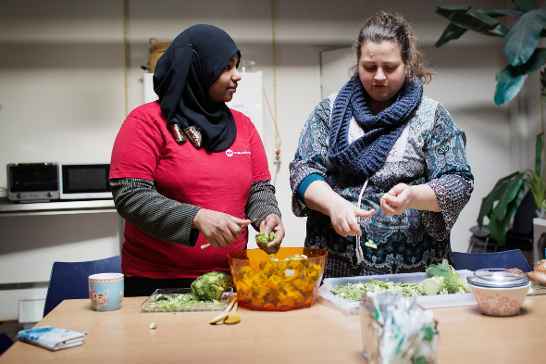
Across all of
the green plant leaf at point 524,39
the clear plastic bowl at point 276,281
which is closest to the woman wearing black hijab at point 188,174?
the clear plastic bowl at point 276,281

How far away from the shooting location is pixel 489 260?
88.1 inches

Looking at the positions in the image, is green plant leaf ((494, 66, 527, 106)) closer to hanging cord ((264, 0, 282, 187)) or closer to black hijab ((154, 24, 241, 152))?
hanging cord ((264, 0, 282, 187))

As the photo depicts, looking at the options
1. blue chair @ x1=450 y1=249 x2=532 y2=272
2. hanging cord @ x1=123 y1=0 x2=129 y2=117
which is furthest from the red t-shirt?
hanging cord @ x1=123 y1=0 x2=129 y2=117

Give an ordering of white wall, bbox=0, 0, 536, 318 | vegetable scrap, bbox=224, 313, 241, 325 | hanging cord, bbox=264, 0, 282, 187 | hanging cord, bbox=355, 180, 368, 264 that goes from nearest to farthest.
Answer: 1. vegetable scrap, bbox=224, 313, 241, 325
2. hanging cord, bbox=355, 180, 368, 264
3. white wall, bbox=0, 0, 536, 318
4. hanging cord, bbox=264, 0, 282, 187

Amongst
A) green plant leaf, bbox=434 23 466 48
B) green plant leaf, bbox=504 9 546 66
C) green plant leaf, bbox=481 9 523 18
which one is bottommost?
green plant leaf, bbox=504 9 546 66

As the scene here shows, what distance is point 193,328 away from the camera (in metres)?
1.35

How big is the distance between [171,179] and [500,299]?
0.91 metres

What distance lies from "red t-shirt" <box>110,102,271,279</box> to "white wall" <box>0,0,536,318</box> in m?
2.84

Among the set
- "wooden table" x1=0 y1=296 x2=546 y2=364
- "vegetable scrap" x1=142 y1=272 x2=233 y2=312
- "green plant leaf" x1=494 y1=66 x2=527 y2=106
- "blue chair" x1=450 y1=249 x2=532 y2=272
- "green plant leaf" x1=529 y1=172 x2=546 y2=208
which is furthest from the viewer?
"green plant leaf" x1=529 y1=172 x2=546 y2=208

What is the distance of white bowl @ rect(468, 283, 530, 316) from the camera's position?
138 cm

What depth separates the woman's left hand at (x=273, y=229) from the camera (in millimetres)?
1647

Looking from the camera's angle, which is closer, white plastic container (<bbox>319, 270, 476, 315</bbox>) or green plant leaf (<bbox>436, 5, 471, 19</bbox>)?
white plastic container (<bbox>319, 270, 476, 315</bbox>)

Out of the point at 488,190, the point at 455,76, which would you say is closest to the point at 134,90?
the point at 455,76

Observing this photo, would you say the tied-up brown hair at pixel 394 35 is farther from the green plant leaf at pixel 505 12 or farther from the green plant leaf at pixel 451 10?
the green plant leaf at pixel 505 12
